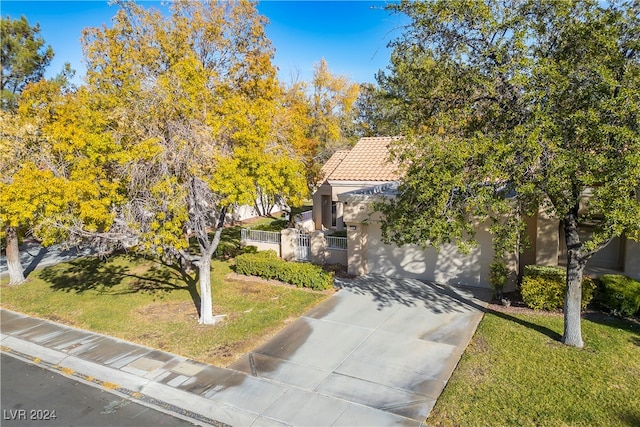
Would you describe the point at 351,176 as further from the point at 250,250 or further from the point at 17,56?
the point at 17,56

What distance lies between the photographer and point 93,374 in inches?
336

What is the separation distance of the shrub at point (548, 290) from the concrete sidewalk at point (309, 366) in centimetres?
128

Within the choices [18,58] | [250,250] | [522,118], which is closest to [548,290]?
[522,118]

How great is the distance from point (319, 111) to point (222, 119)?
1737 cm

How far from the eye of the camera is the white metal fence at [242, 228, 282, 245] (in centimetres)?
1760

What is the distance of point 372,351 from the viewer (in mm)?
9117

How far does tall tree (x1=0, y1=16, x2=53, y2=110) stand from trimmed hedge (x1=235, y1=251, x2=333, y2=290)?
467 inches

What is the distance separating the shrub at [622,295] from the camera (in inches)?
406

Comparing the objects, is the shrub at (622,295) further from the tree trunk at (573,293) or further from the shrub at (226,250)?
the shrub at (226,250)

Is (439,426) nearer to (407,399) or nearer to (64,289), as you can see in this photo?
(407,399)

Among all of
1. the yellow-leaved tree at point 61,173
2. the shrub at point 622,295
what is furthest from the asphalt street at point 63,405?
the shrub at point 622,295

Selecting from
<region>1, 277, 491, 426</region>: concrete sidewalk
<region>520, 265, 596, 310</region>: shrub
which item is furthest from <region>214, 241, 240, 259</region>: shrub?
<region>520, 265, 596, 310</region>: shrub

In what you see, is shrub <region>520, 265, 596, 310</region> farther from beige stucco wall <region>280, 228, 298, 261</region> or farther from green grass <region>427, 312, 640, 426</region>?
beige stucco wall <region>280, 228, 298, 261</region>

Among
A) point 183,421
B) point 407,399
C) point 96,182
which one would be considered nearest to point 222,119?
point 96,182
